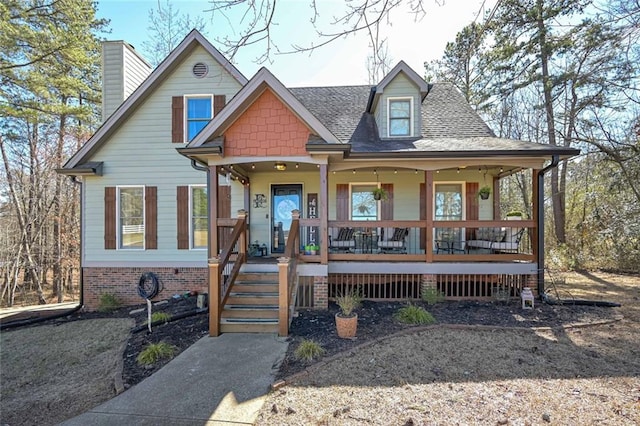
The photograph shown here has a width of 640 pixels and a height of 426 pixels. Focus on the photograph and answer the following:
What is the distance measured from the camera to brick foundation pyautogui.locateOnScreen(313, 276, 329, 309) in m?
7.07

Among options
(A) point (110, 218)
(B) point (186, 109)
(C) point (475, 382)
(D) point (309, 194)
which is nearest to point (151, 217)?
(A) point (110, 218)

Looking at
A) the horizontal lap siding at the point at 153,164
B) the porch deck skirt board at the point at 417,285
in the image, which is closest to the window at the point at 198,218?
the horizontal lap siding at the point at 153,164

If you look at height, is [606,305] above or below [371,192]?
below

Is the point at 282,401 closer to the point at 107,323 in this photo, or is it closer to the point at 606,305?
the point at 107,323

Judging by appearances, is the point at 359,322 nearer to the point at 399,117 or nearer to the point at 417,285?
the point at 417,285

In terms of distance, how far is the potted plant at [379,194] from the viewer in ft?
29.1

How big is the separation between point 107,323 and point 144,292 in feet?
8.24

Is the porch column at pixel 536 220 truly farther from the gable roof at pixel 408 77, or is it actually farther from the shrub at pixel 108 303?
the shrub at pixel 108 303

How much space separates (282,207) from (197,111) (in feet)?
12.3

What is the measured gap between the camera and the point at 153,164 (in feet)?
30.6

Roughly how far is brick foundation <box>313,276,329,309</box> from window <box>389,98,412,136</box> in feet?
16.4

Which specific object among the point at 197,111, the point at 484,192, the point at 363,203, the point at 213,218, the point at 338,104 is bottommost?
the point at 213,218

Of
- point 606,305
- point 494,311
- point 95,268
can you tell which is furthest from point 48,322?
point 606,305

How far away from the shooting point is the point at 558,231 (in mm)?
14539
